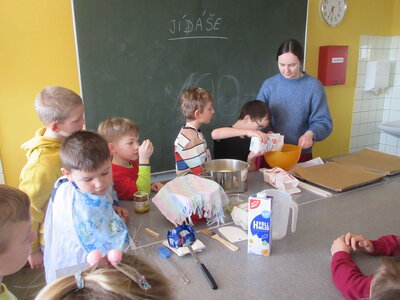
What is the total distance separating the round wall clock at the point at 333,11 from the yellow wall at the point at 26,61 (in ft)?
8.23

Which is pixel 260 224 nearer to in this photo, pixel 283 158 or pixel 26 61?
pixel 283 158

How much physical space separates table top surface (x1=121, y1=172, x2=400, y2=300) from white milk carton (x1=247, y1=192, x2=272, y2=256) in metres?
0.03

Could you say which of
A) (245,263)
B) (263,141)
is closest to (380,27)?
(263,141)

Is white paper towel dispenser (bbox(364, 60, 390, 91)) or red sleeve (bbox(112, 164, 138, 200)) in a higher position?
white paper towel dispenser (bbox(364, 60, 390, 91))

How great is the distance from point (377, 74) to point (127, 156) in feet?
11.1

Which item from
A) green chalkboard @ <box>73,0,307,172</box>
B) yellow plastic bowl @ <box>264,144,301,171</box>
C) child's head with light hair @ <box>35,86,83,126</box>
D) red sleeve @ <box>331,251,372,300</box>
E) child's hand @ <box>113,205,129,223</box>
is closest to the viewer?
red sleeve @ <box>331,251,372,300</box>

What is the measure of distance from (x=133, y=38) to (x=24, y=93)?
86cm

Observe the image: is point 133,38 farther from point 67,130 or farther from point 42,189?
point 42,189

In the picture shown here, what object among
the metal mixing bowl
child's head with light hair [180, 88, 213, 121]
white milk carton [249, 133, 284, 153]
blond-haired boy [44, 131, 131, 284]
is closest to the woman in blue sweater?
white milk carton [249, 133, 284, 153]

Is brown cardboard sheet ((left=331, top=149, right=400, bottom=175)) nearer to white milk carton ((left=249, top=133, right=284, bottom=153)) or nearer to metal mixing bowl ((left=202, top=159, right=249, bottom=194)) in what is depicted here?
white milk carton ((left=249, top=133, right=284, bottom=153))

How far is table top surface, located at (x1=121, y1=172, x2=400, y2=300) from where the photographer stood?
0.93m

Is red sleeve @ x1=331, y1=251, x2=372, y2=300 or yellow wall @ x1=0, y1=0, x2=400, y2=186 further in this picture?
yellow wall @ x1=0, y1=0, x2=400, y2=186

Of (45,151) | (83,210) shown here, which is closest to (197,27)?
(45,151)

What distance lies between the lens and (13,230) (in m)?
0.79
